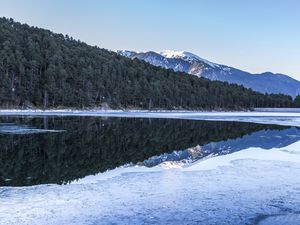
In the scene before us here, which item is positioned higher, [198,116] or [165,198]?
[198,116]

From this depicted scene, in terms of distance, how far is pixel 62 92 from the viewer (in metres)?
108

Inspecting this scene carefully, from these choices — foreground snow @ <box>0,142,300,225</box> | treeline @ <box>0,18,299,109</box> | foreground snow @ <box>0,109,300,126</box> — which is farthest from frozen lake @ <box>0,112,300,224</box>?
treeline @ <box>0,18,299,109</box>

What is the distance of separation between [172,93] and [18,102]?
2739 inches

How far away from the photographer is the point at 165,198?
11234 millimetres

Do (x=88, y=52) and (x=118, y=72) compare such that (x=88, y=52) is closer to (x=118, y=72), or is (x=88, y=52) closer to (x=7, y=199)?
(x=118, y=72)

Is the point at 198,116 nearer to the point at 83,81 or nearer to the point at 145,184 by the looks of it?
the point at 83,81

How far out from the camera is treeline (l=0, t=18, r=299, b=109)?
107000mm

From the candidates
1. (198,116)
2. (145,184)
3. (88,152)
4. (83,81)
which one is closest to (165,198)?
(145,184)

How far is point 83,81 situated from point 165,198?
118 metres

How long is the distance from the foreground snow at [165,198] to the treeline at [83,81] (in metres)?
85.5

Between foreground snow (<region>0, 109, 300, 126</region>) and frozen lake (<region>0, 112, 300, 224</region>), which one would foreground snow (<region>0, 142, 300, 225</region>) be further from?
foreground snow (<region>0, 109, 300, 126</region>)

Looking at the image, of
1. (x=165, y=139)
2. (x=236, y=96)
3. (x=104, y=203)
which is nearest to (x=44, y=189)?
(x=104, y=203)

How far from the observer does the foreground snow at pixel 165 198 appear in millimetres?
9172

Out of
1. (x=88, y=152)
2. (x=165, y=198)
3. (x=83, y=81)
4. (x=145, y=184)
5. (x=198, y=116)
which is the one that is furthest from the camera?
(x=83, y=81)
